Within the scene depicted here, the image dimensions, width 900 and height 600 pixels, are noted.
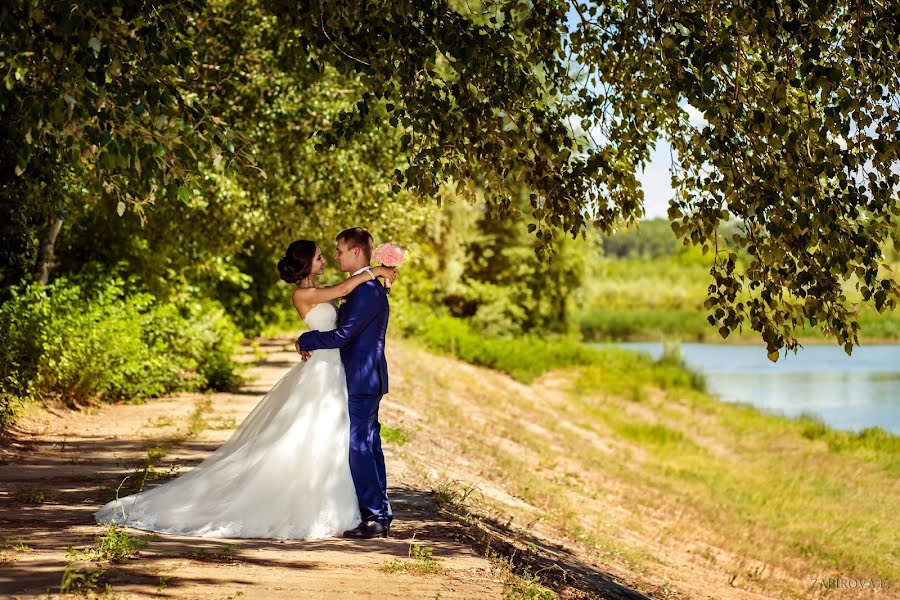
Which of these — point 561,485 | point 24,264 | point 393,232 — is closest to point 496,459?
point 561,485

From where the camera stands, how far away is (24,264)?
1448 cm

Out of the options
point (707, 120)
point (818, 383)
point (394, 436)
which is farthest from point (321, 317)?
point (818, 383)

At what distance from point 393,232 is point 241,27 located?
4163 millimetres

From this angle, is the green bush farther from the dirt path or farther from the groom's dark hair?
the groom's dark hair

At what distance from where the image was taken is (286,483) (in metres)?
7.28

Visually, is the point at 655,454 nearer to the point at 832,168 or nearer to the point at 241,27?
the point at 241,27

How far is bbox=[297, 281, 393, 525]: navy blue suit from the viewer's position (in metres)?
7.18

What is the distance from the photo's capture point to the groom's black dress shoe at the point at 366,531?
285 inches

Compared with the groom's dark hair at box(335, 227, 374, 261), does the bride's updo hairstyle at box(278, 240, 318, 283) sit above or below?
below

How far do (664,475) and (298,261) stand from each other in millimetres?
16390

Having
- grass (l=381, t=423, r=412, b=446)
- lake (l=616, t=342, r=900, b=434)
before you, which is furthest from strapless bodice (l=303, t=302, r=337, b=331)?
lake (l=616, t=342, r=900, b=434)

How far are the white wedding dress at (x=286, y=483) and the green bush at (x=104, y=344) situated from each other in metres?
5.42

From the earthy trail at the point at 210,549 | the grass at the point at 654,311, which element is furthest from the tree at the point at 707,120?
the grass at the point at 654,311

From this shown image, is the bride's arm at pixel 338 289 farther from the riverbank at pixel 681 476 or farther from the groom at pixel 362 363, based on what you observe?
the riverbank at pixel 681 476
